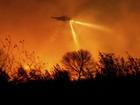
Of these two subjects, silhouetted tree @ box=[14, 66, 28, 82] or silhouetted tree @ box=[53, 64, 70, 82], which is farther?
→ silhouetted tree @ box=[14, 66, 28, 82]

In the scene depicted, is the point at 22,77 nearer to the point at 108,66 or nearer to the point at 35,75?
the point at 35,75

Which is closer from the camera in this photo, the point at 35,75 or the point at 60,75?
the point at 60,75

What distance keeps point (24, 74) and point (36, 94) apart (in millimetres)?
1670

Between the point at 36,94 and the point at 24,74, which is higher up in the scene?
the point at 24,74

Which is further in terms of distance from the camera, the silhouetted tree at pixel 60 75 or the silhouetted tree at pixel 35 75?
the silhouetted tree at pixel 35 75

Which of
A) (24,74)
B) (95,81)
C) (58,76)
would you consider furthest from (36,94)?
(24,74)

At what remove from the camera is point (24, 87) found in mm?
6809

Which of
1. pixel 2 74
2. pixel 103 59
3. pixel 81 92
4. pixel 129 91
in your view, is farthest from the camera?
pixel 2 74

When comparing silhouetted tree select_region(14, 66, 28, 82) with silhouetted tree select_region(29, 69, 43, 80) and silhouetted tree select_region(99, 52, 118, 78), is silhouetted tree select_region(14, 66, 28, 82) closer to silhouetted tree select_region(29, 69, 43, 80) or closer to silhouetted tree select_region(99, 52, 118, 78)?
silhouetted tree select_region(29, 69, 43, 80)

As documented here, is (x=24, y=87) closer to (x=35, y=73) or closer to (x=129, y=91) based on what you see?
(x=35, y=73)

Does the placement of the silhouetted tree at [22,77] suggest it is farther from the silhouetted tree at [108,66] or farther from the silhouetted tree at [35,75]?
the silhouetted tree at [108,66]

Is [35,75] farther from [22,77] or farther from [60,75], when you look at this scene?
[60,75]

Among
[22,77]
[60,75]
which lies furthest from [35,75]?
[60,75]

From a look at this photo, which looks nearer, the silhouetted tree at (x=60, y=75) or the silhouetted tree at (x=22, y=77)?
the silhouetted tree at (x=60, y=75)
